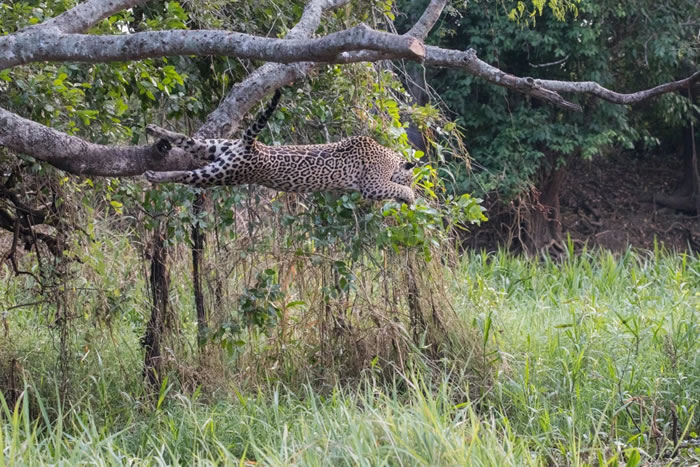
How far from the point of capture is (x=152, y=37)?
129 inches

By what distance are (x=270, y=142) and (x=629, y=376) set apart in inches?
113

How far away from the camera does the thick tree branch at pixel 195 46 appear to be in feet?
9.55

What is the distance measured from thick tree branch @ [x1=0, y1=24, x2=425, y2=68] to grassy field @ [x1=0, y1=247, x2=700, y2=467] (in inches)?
60.9

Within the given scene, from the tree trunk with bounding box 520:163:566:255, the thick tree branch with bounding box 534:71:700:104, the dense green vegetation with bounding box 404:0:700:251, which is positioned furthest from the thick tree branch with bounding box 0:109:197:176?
the tree trunk with bounding box 520:163:566:255

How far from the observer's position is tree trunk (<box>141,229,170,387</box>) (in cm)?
595

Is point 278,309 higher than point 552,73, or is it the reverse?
point 552,73

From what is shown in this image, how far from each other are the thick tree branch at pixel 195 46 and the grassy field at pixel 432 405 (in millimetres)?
1546

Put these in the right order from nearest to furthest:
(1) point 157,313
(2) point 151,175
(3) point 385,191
Result: (2) point 151,175 → (3) point 385,191 → (1) point 157,313

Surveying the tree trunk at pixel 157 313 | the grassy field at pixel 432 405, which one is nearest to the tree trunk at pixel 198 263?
the tree trunk at pixel 157 313

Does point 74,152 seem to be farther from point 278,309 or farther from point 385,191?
point 278,309

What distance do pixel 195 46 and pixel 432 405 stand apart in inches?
81.5

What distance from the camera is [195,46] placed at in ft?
10.6

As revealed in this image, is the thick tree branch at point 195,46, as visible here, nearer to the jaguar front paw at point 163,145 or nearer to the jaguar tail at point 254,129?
the jaguar front paw at point 163,145

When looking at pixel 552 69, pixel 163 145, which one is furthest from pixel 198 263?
pixel 552 69
